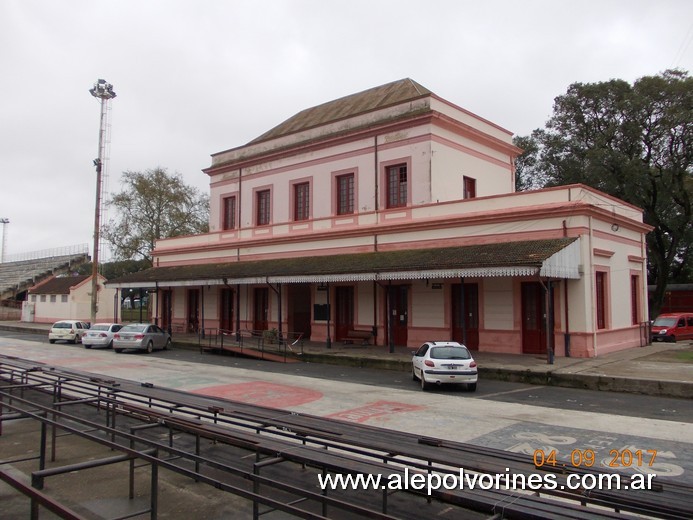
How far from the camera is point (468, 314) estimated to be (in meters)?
22.1

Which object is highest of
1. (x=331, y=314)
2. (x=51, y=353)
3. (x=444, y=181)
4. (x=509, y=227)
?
(x=444, y=181)

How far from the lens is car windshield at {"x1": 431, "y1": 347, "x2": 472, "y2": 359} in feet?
49.5

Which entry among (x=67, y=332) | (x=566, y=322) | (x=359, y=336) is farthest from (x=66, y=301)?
(x=566, y=322)

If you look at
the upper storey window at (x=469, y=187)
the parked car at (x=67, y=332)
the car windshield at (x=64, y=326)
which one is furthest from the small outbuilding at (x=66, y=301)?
the upper storey window at (x=469, y=187)

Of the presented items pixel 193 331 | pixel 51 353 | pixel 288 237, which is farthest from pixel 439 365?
pixel 193 331

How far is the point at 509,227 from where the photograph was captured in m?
20.7

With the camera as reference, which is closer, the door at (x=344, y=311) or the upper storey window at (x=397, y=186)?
the upper storey window at (x=397, y=186)

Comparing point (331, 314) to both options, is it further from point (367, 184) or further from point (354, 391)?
point (354, 391)

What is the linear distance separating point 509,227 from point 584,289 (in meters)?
3.58

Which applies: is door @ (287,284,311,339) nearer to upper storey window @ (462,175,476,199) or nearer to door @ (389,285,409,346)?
door @ (389,285,409,346)

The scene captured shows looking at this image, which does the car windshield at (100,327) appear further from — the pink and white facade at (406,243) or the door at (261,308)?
the door at (261,308)

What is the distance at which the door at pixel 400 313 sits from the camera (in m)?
23.9

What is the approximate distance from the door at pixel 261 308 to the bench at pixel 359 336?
6.60 m
